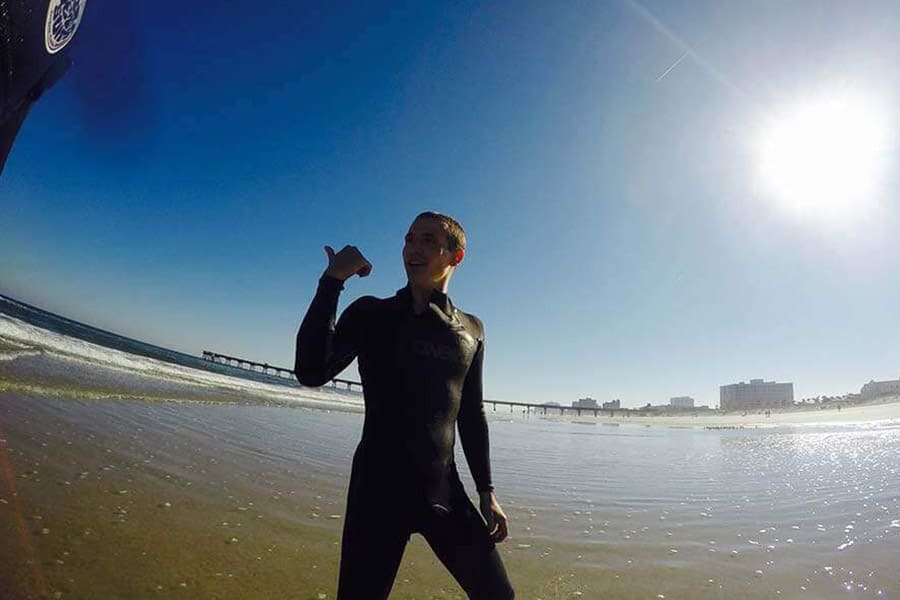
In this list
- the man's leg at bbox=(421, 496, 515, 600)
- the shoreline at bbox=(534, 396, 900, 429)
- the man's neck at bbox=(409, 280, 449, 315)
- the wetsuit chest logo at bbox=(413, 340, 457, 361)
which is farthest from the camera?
the shoreline at bbox=(534, 396, 900, 429)

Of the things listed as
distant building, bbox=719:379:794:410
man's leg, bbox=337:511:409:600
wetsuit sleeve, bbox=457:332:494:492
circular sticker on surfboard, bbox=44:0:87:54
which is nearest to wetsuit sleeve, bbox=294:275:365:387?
man's leg, bbox=337:511:409:600

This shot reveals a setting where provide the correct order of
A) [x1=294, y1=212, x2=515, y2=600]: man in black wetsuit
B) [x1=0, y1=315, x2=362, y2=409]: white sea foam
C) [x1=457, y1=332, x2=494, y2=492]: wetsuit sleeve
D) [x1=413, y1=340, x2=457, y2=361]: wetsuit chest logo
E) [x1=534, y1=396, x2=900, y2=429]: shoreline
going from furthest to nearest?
1. [x1=534, y1=396, x2=900, y2=429]: shoreline
2. [x1=0, y1=315, x2=362, y2=409]: white sea foam
3. [x1=457, y1=332, x2=494, y2=492]: wetsuit sleeve
4. [x1=413, y1=340, x2=457, y2=361]: wetsuit chest logo
5. [x1=294, y1=212, x2=515, y2=600]: man in black wetsuit

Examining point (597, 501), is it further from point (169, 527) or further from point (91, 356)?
point (91, 356)

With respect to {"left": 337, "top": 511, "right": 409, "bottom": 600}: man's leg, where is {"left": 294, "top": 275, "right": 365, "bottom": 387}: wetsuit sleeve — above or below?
above

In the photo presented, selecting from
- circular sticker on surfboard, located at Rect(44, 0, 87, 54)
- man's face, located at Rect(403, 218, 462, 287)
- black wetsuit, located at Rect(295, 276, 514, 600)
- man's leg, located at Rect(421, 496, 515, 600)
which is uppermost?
circular sticker on surfboard, located at Rect(44, 0, 87, 54)

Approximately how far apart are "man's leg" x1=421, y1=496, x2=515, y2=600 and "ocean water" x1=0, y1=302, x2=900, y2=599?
1.36m

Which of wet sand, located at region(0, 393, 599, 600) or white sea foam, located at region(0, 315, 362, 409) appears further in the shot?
white sea foam, located at region(0, 315, 362, 409)

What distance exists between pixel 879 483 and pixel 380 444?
35.8ft

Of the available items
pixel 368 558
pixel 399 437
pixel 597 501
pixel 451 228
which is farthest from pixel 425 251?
pixel 597 501

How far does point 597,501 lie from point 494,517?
190 inches

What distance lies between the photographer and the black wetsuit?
183cm

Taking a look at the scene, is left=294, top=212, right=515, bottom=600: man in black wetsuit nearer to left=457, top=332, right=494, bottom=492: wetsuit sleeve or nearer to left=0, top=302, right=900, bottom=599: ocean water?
left=457, top=332, right=494, bottom=492: wetsuit sleeve

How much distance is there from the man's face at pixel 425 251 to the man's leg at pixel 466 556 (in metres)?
1.17

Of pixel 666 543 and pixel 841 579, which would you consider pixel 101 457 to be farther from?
pixel 841 579
